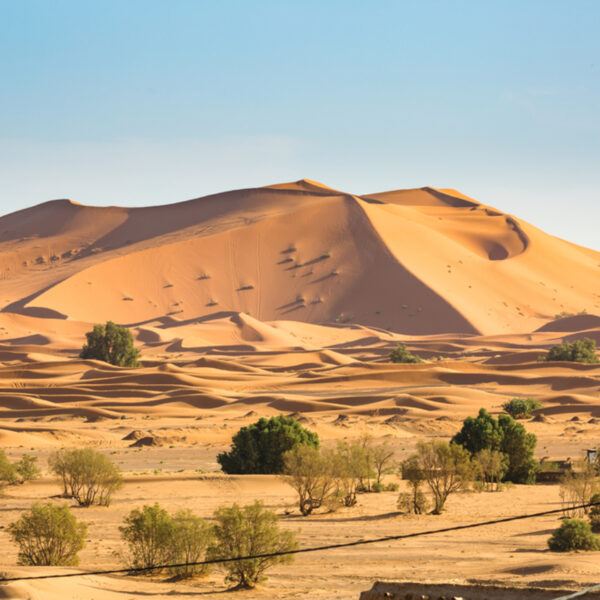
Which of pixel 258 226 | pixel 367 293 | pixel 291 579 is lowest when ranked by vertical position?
pixel 291 579

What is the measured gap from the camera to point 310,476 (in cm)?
2184

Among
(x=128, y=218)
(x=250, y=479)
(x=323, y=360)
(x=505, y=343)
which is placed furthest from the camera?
(x=128, y=218)

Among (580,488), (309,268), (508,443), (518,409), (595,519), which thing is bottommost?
(595,519)

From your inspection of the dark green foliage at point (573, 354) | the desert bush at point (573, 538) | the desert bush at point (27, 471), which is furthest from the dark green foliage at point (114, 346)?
the desert bush at point (573, 538)

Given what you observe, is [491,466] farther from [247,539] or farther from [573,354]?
[573,354]

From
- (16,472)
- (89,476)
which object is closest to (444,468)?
(89,476)

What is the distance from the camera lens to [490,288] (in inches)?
4326

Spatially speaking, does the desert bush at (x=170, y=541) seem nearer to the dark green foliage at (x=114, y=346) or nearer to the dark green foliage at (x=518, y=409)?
the dark green foliage at (x=518, y=409)

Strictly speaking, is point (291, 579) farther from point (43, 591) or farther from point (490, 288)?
point (490, 288)

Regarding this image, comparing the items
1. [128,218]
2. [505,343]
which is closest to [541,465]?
[505,343]

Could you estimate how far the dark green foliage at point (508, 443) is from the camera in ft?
90.1

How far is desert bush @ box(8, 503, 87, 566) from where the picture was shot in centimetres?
1543

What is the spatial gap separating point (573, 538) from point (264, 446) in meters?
11.8

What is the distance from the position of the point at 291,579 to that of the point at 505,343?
73.1 meters
